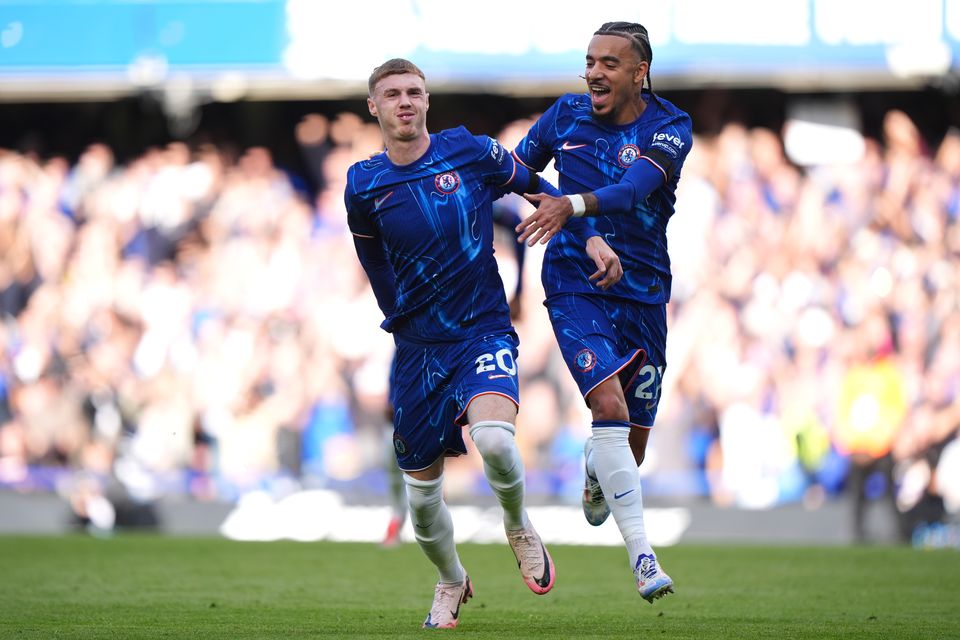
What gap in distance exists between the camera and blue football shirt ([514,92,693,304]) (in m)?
6.84

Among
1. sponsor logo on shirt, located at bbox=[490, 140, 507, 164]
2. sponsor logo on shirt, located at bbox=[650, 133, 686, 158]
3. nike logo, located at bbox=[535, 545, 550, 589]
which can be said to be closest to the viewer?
nike logo, located at bbox=[535, 545, 550, 589]

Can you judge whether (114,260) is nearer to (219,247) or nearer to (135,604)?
(219,247)

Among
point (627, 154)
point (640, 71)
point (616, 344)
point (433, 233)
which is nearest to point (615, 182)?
point (627, 154)

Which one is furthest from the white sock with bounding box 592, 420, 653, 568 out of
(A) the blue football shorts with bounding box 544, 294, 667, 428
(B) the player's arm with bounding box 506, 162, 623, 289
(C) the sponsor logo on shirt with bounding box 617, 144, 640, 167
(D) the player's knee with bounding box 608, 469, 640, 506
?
(C) the sponsor logo on shirt with bounding box 617, 144, 640, 167

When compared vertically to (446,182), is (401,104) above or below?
above

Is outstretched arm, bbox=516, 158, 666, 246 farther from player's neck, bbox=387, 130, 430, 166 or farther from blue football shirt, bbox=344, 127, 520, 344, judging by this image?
player's neck, bbox=387, 130, 430, 166

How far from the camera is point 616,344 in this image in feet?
22.2

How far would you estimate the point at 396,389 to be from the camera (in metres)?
6.50

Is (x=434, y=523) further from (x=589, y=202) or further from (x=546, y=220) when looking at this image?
(x=589, y=202)

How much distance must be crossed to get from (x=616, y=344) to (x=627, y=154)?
2.82 feet

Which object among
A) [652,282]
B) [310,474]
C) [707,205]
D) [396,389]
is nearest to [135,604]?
[396,389]

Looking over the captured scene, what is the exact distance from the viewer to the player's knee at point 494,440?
6117mm

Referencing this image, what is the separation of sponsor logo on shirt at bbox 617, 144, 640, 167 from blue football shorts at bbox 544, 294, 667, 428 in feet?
2.03

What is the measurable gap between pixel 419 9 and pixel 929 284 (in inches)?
228
